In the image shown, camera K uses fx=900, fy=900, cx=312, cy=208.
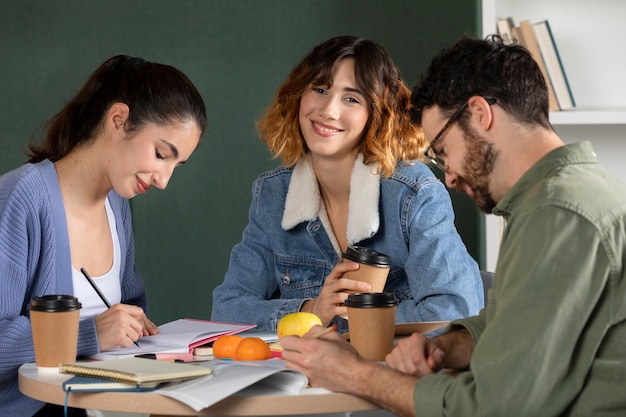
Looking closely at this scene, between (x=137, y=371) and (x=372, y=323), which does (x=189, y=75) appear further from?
(x=137, y=371)

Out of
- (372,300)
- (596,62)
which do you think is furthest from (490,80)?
(596,62)

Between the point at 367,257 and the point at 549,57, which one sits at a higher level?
the point at 549,57

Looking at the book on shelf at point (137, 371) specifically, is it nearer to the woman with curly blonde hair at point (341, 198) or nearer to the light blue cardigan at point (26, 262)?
the light blue cardigan at point (26, 262)

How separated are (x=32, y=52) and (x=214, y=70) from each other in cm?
78

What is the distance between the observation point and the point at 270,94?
3.81 m

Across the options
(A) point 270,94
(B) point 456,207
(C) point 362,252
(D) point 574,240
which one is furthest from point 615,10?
(D) point 574,240

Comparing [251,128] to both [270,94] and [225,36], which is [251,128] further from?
[225,36]

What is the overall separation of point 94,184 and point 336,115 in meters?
0.69

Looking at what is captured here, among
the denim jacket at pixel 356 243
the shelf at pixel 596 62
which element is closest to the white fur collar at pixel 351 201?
the denim jacket at pixel 356 243

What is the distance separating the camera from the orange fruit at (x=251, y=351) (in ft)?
5.82

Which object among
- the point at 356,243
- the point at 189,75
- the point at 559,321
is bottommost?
the point at 356,243

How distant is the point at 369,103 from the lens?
8.43 feet

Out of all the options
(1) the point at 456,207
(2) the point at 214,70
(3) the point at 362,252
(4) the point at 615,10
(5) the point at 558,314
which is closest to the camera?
(5) the point at 558,314

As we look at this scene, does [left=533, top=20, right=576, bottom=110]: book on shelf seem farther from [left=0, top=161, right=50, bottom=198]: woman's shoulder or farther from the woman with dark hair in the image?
[left=0, top=161, right=50, bottom=198]: woman's shoulder
